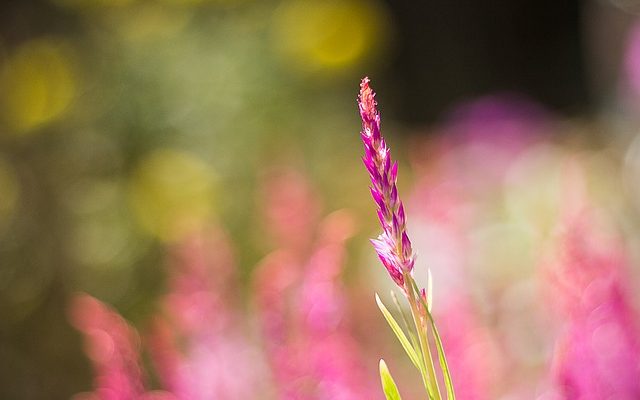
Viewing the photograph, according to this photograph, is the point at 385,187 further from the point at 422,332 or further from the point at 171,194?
the point at 171,194

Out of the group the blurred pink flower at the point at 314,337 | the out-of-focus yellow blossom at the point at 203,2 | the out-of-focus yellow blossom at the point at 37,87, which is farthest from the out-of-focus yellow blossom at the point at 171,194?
the blurred pink flower at the point at 314,337

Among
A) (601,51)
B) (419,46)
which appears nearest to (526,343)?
(601,51)

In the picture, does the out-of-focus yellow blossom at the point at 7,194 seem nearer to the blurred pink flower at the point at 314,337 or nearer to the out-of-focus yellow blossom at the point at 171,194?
the out-of-focus yellow blossom at the point at 171,194

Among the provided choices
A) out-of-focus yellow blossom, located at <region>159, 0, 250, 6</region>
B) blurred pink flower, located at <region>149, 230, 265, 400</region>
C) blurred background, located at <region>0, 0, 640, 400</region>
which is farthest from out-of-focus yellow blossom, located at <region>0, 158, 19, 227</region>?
blurred pink flower, located at <region>149, 230, 265, 400</region>

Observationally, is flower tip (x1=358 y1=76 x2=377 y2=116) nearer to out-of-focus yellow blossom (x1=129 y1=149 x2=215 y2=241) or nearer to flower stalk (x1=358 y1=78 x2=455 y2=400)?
flower stalk (x1=358 y1=78 x2=455 y2=400)

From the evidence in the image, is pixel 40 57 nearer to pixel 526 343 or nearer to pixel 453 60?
pixel 526 343

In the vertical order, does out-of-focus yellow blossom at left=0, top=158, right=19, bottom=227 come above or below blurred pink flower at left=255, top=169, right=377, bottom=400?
above

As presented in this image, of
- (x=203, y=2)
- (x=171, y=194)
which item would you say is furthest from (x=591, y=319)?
(x=203, y=2)
